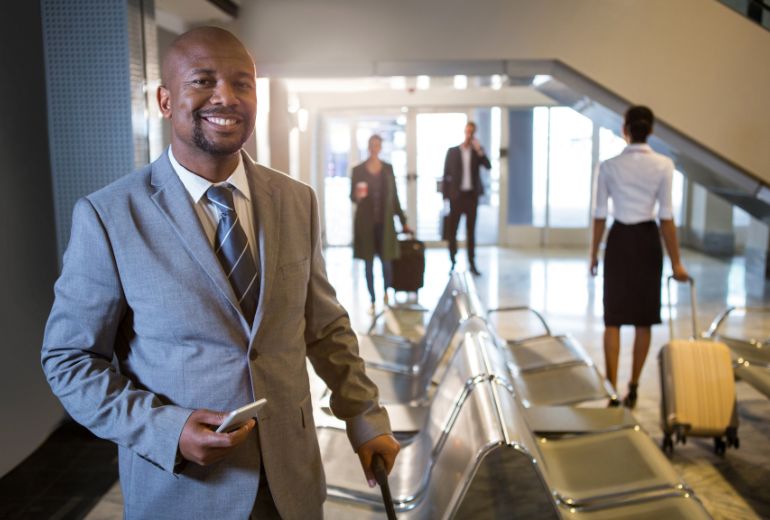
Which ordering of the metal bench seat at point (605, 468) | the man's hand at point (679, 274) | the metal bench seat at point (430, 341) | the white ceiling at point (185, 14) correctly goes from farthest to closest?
the white ceiling at point (185, 14)
the man's hand at point (679, 274)
the metal bench seat at point (430, 341)
the metal bench seat at point (605, 468)

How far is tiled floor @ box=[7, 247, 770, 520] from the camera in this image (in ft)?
12.9

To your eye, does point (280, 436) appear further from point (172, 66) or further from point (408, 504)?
point (408, 504)

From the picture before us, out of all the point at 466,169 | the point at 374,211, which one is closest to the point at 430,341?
the point at 374,211

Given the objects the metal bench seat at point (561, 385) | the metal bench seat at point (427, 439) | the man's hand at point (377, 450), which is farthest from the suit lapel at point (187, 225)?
the metal bench seat at point (561, 385)

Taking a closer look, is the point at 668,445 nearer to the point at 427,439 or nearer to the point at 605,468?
the point at 605,468

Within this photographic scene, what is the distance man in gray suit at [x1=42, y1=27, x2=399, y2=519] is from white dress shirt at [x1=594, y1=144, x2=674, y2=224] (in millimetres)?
3821

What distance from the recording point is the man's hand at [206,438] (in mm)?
1450

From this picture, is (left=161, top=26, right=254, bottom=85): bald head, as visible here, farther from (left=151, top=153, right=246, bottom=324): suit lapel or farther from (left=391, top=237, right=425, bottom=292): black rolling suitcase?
(left=391, top=237, right=425, bottom=292): black rolling suitcase

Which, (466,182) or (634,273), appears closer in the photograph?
(634,273)

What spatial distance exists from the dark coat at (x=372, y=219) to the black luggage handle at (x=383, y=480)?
6.57 meters

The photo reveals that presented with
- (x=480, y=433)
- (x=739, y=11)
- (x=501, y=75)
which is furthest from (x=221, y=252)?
(x=739, y=11)

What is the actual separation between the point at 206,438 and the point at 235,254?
1.29 feet

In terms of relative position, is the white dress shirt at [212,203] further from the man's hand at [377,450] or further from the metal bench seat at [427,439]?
the metal bench seat at [427,439]

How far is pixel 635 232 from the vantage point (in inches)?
201
